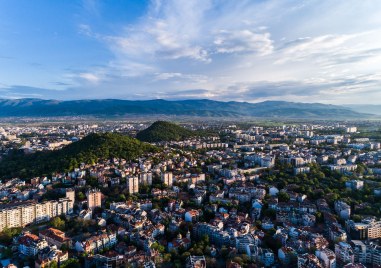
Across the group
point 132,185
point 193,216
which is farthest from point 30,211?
point 193,216

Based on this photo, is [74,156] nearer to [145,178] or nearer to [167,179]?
[145,178]

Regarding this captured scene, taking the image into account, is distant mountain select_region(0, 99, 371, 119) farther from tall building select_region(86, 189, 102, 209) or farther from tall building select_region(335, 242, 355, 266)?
tall building select_region(86, 189, 102, 209)

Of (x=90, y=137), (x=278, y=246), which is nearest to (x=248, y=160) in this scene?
(x=90, y=137)

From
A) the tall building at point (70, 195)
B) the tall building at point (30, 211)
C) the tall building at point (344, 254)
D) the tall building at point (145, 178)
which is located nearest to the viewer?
the tall building at point (344, 254)

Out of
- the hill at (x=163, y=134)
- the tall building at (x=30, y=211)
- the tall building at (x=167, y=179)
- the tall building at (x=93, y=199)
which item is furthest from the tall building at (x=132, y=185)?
the hill at (x=163, y=134)

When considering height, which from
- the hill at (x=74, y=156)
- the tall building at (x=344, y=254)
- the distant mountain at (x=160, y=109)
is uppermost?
the distant mountain at (x=160, y=109)

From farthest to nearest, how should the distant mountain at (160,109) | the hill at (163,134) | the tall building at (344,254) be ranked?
the distant mountain at (160,109) < the hill at (163,134) < the tall building at (344,254)

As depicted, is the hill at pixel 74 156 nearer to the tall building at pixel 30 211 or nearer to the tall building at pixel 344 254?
the tall building at pixel 30 211

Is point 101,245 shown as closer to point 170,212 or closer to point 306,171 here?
point 170,212
